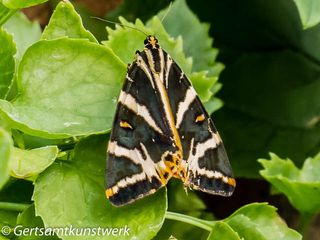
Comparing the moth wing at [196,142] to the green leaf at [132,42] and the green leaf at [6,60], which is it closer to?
the green leaf at [132,42]

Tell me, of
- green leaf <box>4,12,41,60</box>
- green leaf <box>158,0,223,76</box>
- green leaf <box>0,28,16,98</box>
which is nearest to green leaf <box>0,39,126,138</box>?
green leaf <box>0,28,16,98</box>

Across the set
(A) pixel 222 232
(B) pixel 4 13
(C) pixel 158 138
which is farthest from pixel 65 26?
(A) pixel 222 232

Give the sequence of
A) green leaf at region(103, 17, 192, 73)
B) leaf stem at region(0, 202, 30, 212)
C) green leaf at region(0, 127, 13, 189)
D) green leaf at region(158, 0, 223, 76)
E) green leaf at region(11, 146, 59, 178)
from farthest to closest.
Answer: green leaf at region(158, 0, 223, 76), green leaf at region(103, 17, 192, 73), leaf stem at region(0, 202, 30, 212), green leaf at region(11, 146, 59, 178), green leaf at region(0, 127, 13, 189)

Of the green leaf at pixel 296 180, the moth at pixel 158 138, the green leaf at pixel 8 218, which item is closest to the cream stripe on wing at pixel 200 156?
the moth at pixel 158 138

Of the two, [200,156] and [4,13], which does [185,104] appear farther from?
[4,13]

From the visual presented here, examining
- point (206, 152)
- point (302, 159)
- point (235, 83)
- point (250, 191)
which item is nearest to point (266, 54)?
point (235, 83)

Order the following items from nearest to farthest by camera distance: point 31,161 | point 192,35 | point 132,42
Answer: point 31,161 → point 132,42 → point 192,35

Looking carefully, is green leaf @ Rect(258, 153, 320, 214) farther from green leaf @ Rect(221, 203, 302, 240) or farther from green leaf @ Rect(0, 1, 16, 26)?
green leaf @ Rect(0, 1, 16, 26)
